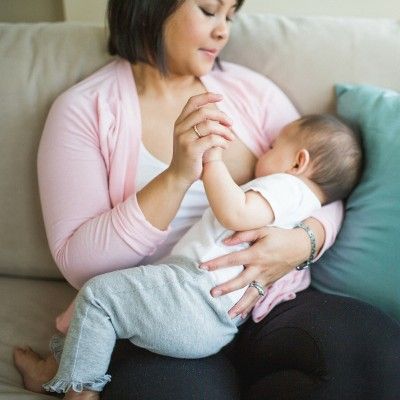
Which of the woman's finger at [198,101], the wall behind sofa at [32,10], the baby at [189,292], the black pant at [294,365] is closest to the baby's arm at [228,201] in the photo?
the baby at [189,292]

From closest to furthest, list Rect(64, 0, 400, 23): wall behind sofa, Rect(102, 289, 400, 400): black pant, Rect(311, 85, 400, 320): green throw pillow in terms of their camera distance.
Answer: Rect(102, 289, 400, 400): black pant
Rect(311, 85, 400, 320): green throw pillow
Rect(64, 0, 400, 23): wall behind sofa

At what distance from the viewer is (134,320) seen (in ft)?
3.13

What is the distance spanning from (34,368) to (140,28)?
0.80 meters

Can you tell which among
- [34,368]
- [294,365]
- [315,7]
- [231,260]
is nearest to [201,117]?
[231,260]

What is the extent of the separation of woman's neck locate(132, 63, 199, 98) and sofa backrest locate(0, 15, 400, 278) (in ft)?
0.41

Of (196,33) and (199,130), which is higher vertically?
(196,33)

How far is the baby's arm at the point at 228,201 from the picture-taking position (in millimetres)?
993

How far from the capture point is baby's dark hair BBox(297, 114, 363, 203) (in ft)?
3.76

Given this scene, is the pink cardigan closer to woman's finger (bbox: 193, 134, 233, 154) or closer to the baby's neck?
the baby's neck

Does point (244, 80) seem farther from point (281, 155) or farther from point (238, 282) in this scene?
point (238, 282)

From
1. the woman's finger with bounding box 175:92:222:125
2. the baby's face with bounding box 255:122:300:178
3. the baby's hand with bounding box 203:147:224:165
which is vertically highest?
the woman's finger with bounding box 175:92:222:125

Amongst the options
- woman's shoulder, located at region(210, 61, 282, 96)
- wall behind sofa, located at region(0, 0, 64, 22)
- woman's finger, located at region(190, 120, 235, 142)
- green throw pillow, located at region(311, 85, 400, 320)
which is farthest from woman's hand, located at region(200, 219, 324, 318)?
wall behind sofa, located at region(0, 0, 64, 22)

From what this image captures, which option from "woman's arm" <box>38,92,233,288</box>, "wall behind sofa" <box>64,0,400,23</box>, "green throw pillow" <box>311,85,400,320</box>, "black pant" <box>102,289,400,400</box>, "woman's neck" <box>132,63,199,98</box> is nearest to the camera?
"black pant" <box>102,289,400,400</box>

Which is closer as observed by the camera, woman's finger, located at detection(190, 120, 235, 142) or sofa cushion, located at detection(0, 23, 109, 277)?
woman's finger, located at detection(190, 120, 235, 142)
